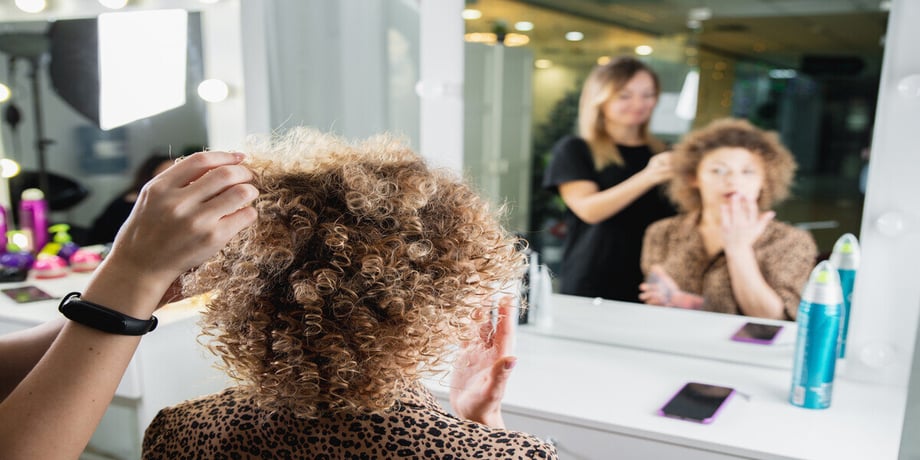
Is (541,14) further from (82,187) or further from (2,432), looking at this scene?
(82,187)

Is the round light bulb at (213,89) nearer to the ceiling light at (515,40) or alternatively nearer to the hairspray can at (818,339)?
the ceiling light at (515,40)

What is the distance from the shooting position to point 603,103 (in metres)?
1.42

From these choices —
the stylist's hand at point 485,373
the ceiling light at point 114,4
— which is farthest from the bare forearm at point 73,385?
the ceiling light at point 114,4

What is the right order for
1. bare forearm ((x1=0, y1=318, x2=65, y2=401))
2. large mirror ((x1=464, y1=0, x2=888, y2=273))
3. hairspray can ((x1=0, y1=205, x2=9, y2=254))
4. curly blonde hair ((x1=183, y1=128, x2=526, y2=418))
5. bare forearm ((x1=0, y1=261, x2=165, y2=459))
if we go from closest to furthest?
bare forearm ((x1=0, y1=261, x2=165, y2=459))
curly blonde hair ((x1=183, y1=128, x2=526, y2=418))
bare forearm ((x1=0, y1=318, x2=65, y2=401))
large mirror ((x1=464, y1=0, x2=888, y2=273))
hairspray can ((x1=0, y1=205, x2=9, y2=254))

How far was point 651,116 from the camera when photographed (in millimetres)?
1383

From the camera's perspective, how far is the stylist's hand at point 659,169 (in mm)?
1382

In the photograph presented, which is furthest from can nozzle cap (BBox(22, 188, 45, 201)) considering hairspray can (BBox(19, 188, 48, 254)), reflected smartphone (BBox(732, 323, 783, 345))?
reflected smartphone (BBox(732, 323, 783, 345))

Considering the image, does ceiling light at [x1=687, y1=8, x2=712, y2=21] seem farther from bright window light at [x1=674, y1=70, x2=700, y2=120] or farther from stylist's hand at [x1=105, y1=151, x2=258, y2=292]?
stylist's hand at [x1=105, y1=151, x2=258, y2=292]

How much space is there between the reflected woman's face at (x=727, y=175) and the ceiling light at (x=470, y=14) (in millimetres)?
596

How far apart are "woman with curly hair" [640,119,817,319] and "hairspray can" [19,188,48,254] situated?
179 cm

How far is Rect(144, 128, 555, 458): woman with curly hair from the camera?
658mm

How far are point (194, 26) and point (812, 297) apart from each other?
5.52 feet

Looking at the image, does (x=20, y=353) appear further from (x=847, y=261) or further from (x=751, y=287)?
(x=847, y=261)

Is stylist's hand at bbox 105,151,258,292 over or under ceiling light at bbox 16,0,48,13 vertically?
under
